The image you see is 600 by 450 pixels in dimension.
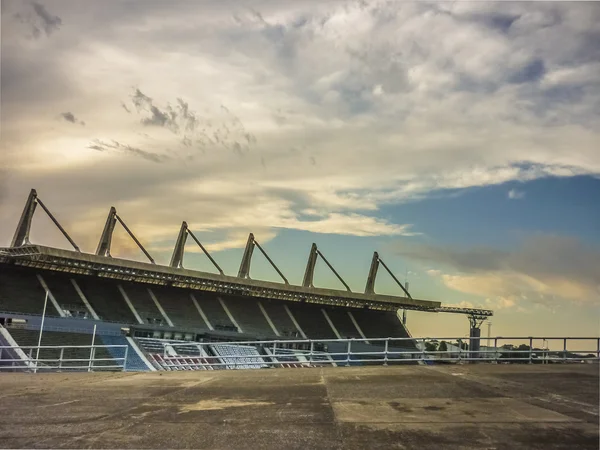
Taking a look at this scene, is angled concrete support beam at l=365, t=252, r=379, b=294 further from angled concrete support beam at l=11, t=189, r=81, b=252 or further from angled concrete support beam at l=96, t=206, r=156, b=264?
angled concrete support beam at l=11, t=189, r=81, b=252

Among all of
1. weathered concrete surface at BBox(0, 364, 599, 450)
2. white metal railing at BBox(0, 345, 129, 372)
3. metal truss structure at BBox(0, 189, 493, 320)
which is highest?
metal truss structure at BBox(0, 189, 493, 320)

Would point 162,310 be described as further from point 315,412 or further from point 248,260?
point 315,412

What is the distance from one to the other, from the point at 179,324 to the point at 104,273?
8950mm

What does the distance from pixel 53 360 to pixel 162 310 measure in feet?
121

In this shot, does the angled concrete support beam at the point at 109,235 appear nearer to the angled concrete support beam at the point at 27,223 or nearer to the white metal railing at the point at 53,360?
the angled concrete support beam at the point at 27,223

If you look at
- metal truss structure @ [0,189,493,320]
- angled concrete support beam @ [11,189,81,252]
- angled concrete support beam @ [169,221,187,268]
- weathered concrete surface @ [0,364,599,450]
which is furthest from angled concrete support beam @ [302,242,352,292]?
weathered concrete surface @ [0,364,599,450]

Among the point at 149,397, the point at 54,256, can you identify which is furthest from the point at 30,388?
the point at 54,256

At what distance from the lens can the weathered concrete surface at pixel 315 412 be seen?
765 centimetres

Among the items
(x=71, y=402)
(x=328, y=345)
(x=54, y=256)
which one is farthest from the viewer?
(x=328, y=345)

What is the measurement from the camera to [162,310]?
54.8 metres

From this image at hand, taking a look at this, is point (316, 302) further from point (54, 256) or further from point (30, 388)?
point (30, 388)

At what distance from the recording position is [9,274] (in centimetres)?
4778

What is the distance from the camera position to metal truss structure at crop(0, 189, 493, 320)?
4747cm

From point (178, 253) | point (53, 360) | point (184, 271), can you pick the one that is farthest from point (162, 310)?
point (53, 360)
